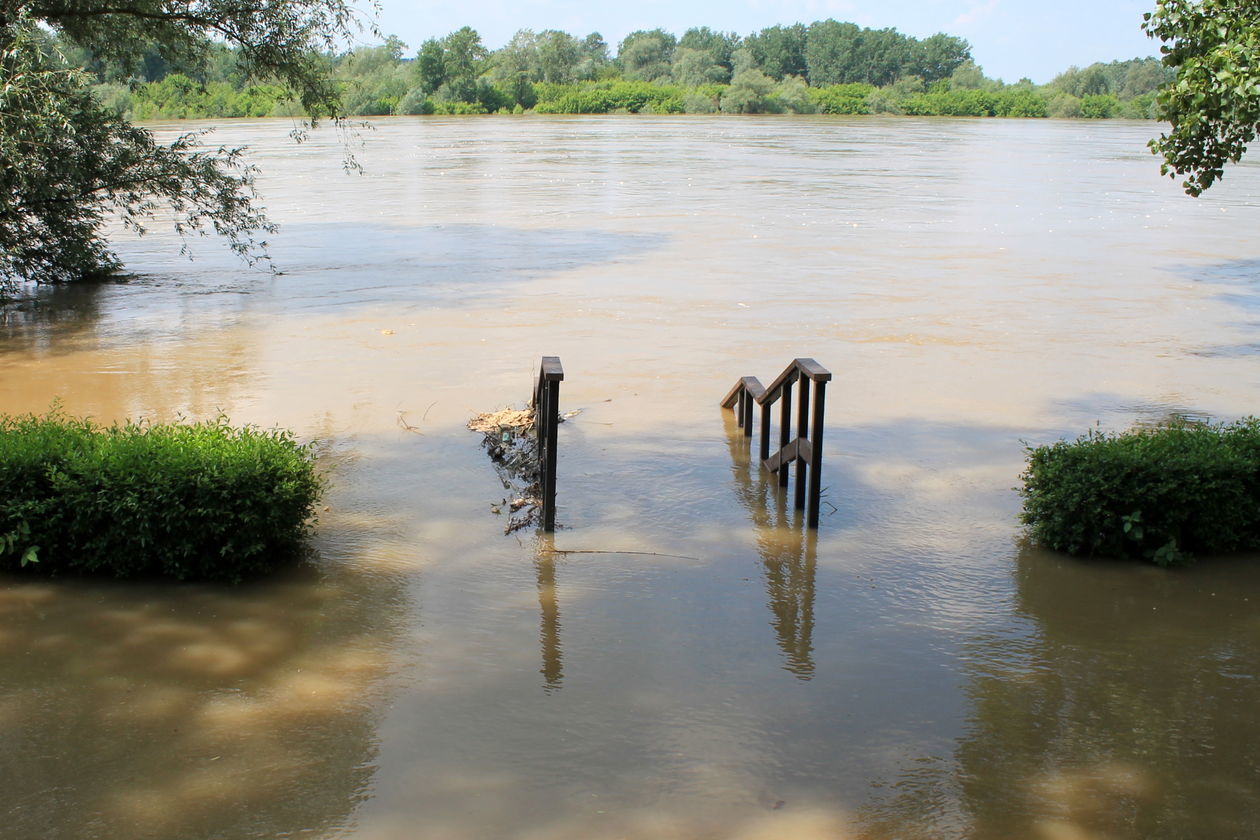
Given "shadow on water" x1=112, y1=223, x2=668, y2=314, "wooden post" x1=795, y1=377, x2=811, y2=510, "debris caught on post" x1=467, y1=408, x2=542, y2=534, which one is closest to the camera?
"wooden post" x1=795, y1=377, x2=811, y2=510

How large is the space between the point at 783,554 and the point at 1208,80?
18.6ft

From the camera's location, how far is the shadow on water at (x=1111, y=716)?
4625mm

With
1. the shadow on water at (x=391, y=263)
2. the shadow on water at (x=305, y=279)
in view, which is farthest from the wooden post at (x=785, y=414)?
the shadow on water at (x=391, y=263)

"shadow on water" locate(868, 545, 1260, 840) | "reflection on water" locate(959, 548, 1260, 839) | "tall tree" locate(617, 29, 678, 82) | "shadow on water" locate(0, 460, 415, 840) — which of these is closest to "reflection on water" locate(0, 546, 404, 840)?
"shadow on water" locate(0, 460, 415, 840)

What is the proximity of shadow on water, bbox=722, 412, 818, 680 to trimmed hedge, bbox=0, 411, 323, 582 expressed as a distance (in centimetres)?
285

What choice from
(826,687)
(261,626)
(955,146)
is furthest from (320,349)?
(955,146)

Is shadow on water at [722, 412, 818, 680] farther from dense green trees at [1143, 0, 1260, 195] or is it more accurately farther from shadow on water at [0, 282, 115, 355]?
shadow on water at [0, 282, 115, 355]

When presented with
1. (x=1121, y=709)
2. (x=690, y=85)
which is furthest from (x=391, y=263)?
(x=690, y=85)

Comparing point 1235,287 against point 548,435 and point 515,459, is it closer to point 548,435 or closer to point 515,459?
point 515,459

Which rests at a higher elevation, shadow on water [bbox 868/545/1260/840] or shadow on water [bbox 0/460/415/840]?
shadow on water [bbox 0/460/415/840]

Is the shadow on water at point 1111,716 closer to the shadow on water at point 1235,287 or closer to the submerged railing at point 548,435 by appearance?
the submerged railing at point 548,435

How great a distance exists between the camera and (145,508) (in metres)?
6.44

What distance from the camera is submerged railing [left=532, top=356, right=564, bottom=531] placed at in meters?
7.11

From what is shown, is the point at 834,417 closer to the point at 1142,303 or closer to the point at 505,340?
the point at 505,340
